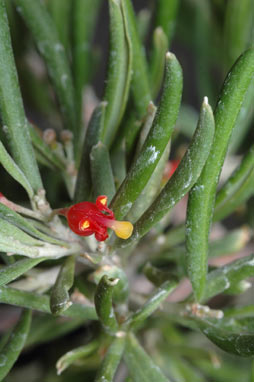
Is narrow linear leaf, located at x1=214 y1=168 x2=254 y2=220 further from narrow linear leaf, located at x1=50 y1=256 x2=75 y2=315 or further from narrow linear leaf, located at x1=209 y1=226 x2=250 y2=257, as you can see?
narrow linear leaf, located at x1=50 y1=256 x2=75 y2=315


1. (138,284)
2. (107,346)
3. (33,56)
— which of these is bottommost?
(138,284)

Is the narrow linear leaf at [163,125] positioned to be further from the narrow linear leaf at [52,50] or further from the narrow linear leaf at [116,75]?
the narrow linear leaf at [52,50]

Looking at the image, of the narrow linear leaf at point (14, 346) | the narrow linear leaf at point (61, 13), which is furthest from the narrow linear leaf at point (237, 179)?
the narrow linear leaf at point (61, 13)

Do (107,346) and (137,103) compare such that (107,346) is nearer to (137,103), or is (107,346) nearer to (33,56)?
(137,103)

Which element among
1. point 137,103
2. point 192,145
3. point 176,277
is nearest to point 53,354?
point 176,277

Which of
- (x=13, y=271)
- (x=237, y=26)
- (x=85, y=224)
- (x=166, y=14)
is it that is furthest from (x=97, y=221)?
(x=237, y=26)

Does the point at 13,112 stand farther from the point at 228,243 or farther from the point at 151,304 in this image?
the point at 228,243
